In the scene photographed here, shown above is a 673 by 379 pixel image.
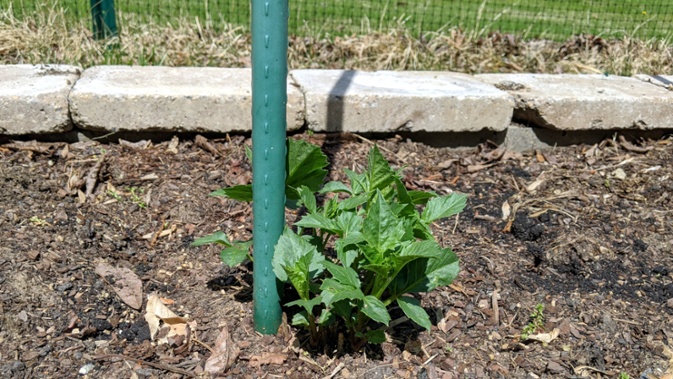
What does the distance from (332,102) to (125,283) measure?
134 cm

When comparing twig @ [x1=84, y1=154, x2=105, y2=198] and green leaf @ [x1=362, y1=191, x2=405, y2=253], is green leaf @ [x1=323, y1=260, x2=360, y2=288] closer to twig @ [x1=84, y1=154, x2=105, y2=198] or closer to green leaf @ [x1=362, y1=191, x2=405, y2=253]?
green leaf @ [x1=362, y1=191, x2=405, y2=253]

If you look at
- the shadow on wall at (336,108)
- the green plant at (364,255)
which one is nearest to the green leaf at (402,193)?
the green plant at (364,255)

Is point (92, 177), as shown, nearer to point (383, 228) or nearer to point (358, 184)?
point (358, 184)

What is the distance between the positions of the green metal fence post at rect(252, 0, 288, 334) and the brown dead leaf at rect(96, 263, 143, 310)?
20.2 inches

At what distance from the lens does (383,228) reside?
191 centimetres

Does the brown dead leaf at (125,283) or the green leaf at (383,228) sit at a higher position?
the green leaf at (383,228)

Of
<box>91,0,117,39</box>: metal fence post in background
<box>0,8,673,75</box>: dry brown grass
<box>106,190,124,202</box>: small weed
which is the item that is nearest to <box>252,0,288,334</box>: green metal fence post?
<box>106,190,124,202</box>: small weed

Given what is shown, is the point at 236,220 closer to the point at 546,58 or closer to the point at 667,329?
the point at 667,329

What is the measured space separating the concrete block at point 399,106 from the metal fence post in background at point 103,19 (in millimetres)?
1344

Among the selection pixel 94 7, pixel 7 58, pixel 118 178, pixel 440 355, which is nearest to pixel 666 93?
pixel 440 355

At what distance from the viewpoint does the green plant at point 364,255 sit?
1.90 metres

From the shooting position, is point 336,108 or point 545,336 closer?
point 545,336

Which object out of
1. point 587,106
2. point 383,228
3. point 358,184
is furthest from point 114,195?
point 587,106

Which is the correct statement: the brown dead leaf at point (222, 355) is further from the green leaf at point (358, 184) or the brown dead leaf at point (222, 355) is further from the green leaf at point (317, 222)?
the green leaf at point (358, 184)
